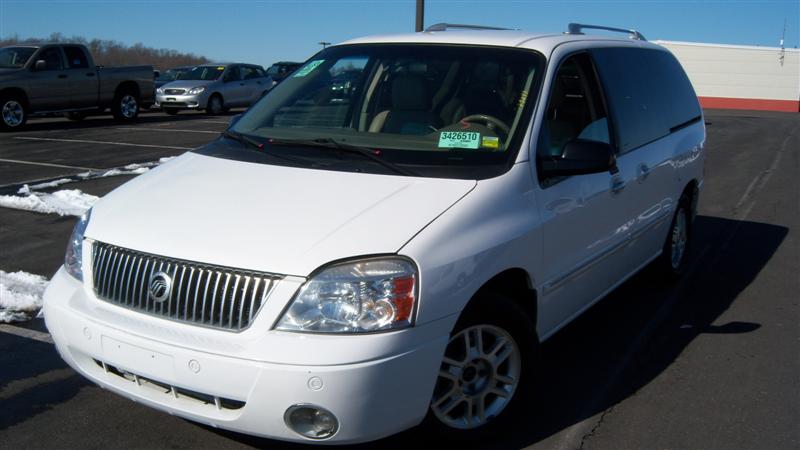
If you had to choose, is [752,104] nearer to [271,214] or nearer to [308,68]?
[308,68]

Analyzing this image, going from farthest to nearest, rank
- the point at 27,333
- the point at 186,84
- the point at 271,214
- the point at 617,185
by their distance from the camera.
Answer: the point at 186,84, the point at 27,333, the point at 617,185, the point at 271,214

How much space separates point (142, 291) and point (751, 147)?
18425mm

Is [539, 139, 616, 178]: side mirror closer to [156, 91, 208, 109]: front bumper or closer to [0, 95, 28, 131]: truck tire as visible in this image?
[0, 95, 28, 131]: truck tire

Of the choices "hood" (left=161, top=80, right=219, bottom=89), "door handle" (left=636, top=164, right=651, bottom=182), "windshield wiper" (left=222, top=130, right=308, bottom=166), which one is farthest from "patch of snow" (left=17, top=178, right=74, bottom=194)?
"hood" (left=161, top=80, right=219, bottom=89)

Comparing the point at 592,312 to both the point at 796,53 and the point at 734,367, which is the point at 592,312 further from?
the point at 796,53

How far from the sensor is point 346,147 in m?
4.03

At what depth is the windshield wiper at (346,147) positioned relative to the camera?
377 centimetres

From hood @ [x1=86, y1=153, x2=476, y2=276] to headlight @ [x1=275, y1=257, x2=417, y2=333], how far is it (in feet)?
0.21

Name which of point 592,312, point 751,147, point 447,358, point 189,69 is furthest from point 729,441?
point 189,69

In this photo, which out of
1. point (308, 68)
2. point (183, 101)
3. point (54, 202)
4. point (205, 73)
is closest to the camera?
point (308, 68)

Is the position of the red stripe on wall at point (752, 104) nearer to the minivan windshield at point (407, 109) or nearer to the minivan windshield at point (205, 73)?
the minivan windshield at point (205, 73)

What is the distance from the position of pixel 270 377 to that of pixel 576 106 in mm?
2641

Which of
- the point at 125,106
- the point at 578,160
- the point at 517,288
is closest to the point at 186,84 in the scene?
the point at 125,106

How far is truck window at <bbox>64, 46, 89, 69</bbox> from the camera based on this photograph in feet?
63.3
